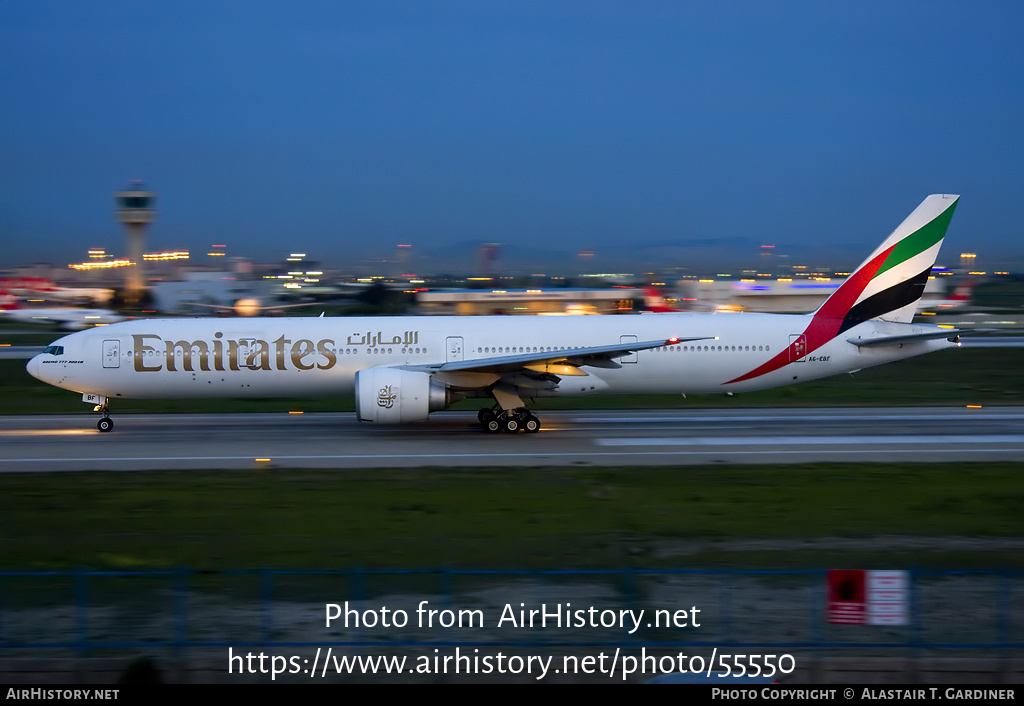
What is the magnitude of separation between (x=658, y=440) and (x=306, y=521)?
34.8 feet

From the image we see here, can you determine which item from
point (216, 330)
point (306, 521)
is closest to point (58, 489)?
point (306, 521)

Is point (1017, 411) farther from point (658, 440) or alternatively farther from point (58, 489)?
point (58, 489)

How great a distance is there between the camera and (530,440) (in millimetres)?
23078

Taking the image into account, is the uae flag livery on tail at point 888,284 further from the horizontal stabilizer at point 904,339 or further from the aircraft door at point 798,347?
the horizontal stabilizer at point 904,339

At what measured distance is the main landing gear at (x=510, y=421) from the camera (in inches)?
950

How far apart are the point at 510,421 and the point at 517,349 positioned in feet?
7.33

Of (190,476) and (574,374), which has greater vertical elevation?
(574,374)

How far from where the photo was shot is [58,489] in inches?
685

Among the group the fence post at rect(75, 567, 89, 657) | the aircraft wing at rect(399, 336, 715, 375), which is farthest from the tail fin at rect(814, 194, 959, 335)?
the fence post at rect(75, 567, 89, 657)

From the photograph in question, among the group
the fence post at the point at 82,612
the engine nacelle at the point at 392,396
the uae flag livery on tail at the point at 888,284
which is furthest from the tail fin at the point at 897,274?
the fence post at the point at 82,612

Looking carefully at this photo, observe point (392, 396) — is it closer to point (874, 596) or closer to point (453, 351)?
point (453, 351)

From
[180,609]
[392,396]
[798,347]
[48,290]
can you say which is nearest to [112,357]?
[392,396]
